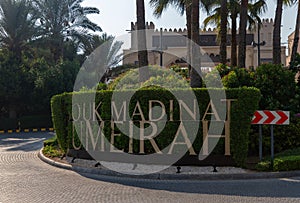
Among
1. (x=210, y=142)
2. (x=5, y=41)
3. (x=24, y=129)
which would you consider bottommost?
(x=24, y=129)

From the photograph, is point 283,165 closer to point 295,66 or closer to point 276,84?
point 276,84

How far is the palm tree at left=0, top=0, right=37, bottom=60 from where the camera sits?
34062mm

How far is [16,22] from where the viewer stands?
3412cm

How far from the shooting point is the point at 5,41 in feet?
114

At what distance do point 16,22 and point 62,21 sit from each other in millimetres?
3841

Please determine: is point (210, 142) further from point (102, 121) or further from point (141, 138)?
point (102, 121)

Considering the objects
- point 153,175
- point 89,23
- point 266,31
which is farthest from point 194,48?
point 266,31

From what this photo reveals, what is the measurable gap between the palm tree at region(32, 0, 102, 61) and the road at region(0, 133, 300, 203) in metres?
24.7

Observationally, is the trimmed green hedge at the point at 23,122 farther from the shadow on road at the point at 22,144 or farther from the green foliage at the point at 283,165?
the green foliage at the point at 283,165

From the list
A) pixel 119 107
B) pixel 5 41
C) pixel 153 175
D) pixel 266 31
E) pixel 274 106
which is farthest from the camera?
pixel 266 31

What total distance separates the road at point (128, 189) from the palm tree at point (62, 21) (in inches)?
971

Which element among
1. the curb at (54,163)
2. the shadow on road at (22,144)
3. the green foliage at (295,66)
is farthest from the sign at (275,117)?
the shadow on road at (22,144)

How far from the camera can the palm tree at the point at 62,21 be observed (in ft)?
114

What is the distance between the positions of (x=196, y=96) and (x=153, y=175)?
282 centimetres
